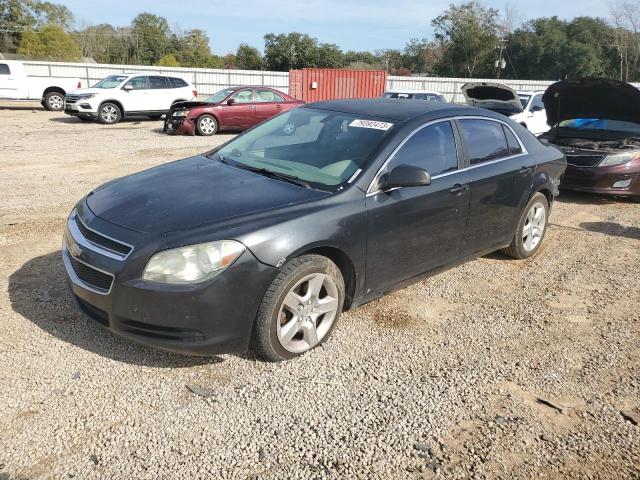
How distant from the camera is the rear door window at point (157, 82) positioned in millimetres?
18292

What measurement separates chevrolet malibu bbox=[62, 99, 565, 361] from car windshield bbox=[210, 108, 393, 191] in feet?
0.05

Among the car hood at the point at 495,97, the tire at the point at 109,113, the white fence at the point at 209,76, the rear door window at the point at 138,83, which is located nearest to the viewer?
the car hood at the point at 495,97

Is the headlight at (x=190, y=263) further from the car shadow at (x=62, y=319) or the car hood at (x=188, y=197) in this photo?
the car shadow at (x=62, y=319)

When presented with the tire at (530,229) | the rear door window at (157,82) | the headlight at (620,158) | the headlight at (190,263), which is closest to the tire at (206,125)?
the rear door window at (157,82)

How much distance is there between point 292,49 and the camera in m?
Result: 57.7

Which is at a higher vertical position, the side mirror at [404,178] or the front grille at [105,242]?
the side mirror at [404,178]

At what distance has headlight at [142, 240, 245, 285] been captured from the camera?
9.64 feet

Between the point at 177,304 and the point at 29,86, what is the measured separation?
70.2 ft

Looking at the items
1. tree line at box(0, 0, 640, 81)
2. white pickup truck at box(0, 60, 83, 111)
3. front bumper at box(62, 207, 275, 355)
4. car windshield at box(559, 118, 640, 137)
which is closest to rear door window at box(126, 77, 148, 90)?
white pickup truck at box(0, 60, 83, 111)

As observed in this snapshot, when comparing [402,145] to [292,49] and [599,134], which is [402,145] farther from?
[292,49]

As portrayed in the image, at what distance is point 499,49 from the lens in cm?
6206

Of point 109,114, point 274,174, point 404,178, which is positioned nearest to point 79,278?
point 274,174

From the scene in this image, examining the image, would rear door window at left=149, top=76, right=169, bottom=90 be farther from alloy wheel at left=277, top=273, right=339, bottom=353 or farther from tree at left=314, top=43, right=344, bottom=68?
tree at left=314, top=43, right=344, bottom=68

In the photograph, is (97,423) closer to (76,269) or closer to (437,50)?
(76,269)
